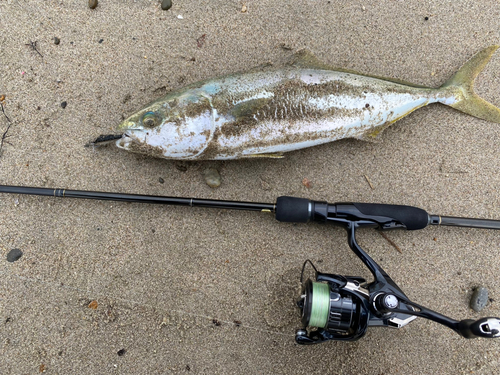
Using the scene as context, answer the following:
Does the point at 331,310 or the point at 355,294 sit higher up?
the point at 355,294

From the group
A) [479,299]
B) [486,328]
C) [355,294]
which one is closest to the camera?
[486,328]

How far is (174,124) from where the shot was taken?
76.3 inches

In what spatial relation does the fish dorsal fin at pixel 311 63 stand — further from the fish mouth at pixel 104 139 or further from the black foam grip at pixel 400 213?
the fish mouth at pixel 104 139

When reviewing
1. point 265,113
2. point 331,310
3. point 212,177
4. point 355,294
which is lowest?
point 331,310

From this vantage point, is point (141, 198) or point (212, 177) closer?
point (141, 198)

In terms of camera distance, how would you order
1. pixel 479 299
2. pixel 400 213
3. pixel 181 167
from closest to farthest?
pixel 400 213
pixel 479 299
pixel 181 167

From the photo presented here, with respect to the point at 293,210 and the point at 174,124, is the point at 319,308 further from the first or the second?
the point at 174,124

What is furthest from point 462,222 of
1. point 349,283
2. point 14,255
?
point 14,255

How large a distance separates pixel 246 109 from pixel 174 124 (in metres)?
0.47

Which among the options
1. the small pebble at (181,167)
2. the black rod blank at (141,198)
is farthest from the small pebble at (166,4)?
the black rod blank at (141,198)

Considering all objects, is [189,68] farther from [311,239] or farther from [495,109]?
[495,109]

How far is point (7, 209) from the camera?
220cm

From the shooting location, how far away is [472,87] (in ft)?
7.06

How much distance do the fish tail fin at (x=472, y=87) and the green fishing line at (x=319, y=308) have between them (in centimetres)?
164
